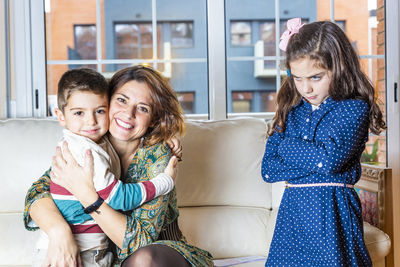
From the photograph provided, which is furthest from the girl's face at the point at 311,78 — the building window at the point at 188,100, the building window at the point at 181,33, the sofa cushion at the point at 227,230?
the building window at the point at 181,33

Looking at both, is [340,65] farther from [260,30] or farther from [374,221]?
[260,30]

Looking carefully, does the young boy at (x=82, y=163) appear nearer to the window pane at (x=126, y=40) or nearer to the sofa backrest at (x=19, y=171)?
the sofa backrest at (x=19, y=171)

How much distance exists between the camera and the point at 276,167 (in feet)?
5.41

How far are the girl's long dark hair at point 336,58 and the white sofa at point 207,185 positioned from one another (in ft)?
2.26

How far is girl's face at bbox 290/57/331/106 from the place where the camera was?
4.92 feet

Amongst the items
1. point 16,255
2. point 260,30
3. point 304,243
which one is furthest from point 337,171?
point 260,30

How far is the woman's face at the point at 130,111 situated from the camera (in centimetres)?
152

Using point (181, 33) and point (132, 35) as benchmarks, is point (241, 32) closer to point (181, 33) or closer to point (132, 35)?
point (181, 33)

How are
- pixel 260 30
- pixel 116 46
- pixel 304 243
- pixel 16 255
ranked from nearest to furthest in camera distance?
pixel 304 243, pixel 16 255, pixel 116 46, pixel 260 30

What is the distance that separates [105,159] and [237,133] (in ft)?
3.07

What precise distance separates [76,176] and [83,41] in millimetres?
15045

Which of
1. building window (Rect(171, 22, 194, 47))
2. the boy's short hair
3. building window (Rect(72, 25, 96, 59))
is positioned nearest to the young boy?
the boy's short hair

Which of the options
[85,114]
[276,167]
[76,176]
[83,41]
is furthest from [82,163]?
[83,41]

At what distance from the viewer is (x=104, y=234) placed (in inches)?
57.6
